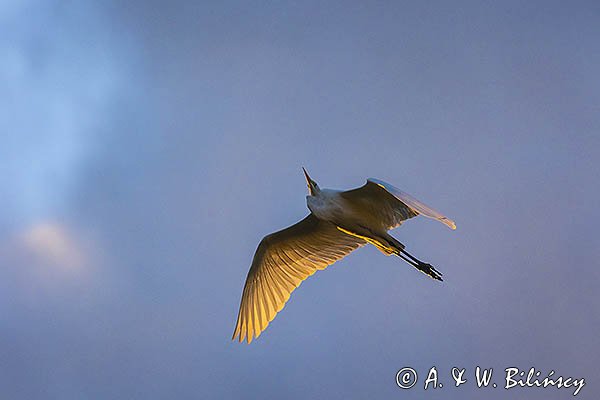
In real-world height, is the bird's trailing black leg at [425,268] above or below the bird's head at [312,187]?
below

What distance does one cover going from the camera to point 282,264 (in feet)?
29.4

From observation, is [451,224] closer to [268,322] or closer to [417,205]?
[417,205]

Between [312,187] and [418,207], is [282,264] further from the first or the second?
[418,207]

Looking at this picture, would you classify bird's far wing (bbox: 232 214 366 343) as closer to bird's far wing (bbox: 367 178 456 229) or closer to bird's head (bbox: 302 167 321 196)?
bird's head (bbox: 302 167 321 196)

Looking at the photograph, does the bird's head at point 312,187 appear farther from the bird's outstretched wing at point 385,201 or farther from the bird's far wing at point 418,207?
the bird's far wing at point 418,207

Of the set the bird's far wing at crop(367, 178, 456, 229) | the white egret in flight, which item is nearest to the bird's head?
the white egret in flight

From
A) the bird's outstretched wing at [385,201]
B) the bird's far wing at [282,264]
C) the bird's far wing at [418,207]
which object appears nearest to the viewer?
the bird's far wing at [418,207]

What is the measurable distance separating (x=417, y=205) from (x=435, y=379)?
3081 millimetres

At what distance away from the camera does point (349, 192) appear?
7.99 meters

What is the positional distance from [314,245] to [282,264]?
467 millimetres

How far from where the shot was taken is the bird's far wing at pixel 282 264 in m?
8.77

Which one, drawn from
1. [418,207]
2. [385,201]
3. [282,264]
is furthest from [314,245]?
[418,207]

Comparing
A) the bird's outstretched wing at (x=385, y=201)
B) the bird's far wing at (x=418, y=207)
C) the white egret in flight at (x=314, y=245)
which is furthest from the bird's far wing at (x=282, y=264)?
the bird's far wing at (x=418, y=207)

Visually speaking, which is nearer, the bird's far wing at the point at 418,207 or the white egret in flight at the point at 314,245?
the bird's far wing at the point at 418,207
